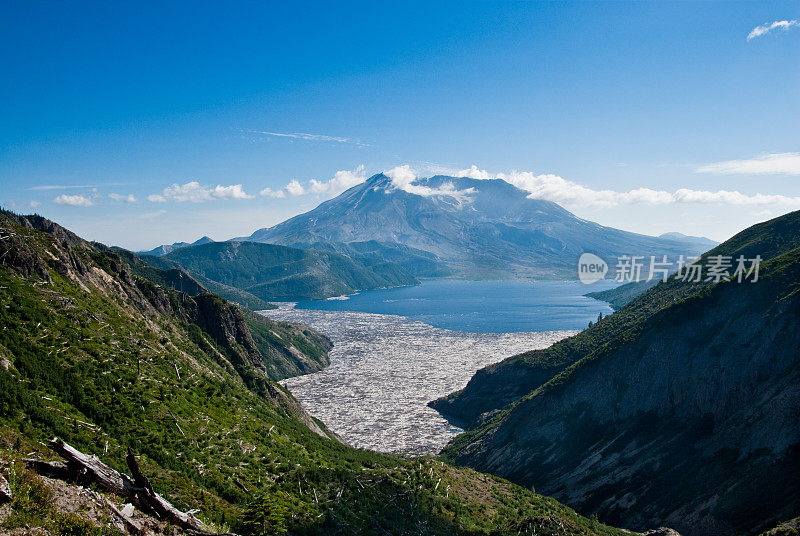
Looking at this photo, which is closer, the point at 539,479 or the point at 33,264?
the point at 33,264

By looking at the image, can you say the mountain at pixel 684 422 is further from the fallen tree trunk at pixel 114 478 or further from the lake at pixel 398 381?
the fallen tree trunk at pixel 114 478

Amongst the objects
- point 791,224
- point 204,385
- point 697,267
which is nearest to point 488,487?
point 204,385

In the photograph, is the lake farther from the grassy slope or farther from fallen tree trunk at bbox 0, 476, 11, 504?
fallen tree trunk at bbox 0, 476, 11, 504

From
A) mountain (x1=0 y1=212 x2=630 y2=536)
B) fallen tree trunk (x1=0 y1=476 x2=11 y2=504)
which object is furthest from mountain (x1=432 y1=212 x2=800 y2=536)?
fallen tree trunk (x1=0 y1=476 x2=11 y2=504)

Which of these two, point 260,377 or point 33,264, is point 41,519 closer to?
point 33,264

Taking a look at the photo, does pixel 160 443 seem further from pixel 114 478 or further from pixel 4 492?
pixel 4 492

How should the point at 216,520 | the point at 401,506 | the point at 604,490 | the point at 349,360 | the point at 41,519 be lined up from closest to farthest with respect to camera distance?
the point at 41,519 → the point at 216,520 → the point at 401,506 → the point at 604,490 → the point at 349,360
